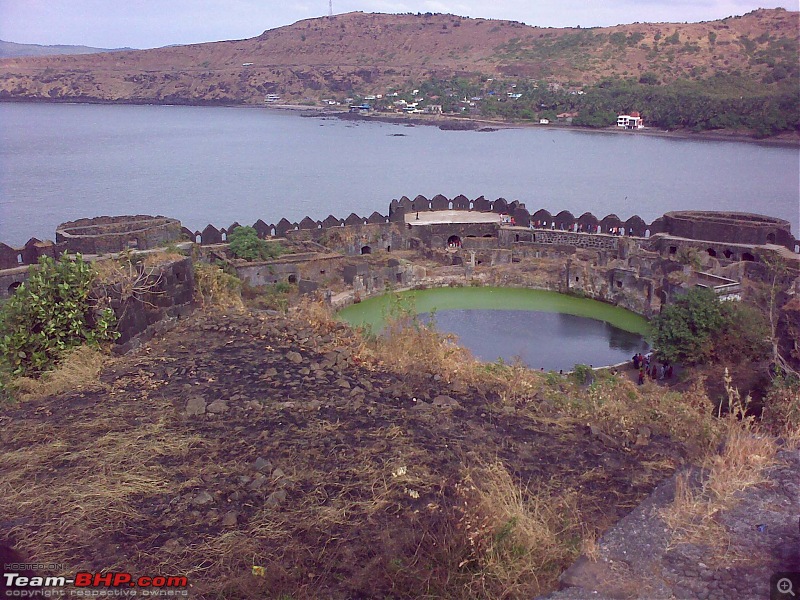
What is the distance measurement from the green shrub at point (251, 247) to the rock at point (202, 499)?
58.5 ft

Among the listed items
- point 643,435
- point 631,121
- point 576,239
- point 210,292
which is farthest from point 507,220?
point 631,121

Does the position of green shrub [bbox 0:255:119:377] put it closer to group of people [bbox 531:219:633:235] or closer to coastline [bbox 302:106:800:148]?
group of people [bbox 531:219:633:235]

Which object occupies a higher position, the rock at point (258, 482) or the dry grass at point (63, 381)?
the dry grass at point (63, 381)

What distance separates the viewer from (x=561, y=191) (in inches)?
1745

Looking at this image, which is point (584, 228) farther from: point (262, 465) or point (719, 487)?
point (262, 465)

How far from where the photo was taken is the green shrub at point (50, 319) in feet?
25.4

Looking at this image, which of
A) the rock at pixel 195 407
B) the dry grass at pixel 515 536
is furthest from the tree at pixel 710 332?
the rock at pixel 195 407

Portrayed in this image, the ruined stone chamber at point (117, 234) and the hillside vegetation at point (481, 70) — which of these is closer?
the ruined stone chamber at point (117, 234)

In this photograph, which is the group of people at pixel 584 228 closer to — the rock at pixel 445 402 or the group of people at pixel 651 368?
the group of people at pixel 651 368

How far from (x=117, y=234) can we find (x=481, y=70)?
281ft

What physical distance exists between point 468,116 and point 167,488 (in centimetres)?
8037

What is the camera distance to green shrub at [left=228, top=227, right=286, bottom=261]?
22.7 meters

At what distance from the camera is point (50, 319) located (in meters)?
7.94

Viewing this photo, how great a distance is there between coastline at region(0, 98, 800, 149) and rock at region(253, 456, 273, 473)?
194ft
